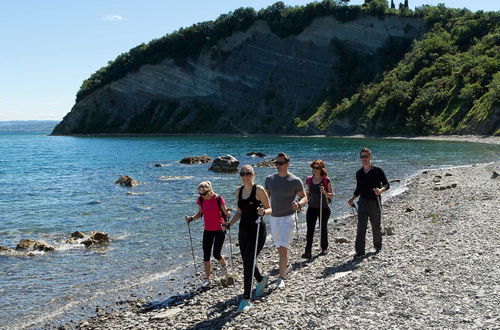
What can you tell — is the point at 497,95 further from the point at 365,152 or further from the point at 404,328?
the point at 404,328

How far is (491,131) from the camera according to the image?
213 feet

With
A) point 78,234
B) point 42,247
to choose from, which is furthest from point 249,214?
point 78,234

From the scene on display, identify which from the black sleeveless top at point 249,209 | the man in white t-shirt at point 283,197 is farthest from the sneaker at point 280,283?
the black sleeveless top at point 249,209

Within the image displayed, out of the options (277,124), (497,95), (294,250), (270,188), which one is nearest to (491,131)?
(497,95)

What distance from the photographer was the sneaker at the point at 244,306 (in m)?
9.02

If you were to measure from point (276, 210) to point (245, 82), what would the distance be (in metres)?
113

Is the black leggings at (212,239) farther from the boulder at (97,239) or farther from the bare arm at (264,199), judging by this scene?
the boulder at (97,239)

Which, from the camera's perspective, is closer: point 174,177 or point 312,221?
point 312,221

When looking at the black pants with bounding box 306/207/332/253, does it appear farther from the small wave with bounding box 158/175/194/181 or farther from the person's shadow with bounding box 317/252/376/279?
the small wave with bounding box 158/175/194/181

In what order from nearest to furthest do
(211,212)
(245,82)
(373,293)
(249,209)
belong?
(373,293)
(249,209)
(211,212)
(245,82)

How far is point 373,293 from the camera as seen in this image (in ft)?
28.9

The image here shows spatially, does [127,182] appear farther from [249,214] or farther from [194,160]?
[249,214]

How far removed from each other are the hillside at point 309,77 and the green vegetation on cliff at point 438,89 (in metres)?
0.19

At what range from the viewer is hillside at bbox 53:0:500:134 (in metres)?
78.9
